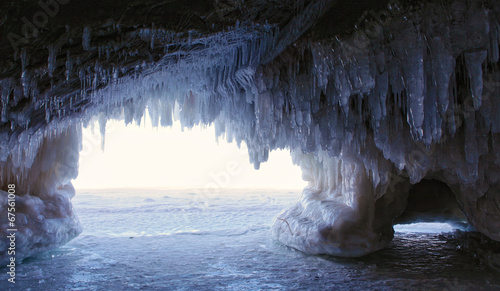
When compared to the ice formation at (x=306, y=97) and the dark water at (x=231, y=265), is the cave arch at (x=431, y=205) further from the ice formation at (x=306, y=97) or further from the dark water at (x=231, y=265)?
the ice formation at (x=306, y=97)

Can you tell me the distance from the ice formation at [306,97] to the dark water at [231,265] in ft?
1.58

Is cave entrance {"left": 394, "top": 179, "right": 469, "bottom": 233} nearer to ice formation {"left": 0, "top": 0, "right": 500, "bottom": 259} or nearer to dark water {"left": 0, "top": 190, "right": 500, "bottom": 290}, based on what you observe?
dark water {"left": 0, "top": 190, "right": 500, "bottom": 290}

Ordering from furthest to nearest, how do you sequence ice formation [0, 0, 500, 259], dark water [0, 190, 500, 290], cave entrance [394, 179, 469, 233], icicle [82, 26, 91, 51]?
cave entrance [394, 179, 469, 233] → dark water [0, 190, 500, 290] → ice formation [0, 0, 500, 259] → icicle [82, 26, 91, 51]

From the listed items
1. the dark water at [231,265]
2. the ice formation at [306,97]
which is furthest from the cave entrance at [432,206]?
the ice formation at [306,97]

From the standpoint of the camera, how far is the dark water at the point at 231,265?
4574mm

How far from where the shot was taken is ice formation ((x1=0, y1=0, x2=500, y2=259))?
11.3 ft

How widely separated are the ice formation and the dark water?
1.58ft

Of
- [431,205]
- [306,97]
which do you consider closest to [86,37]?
[306,97]

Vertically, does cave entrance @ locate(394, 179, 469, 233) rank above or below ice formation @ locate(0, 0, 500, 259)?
below

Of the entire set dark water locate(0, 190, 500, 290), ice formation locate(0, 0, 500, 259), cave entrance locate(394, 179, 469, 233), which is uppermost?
ice formation locate(0, 0, 500, 259)

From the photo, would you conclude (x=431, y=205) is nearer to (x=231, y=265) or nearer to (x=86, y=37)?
(x=231, y=265)

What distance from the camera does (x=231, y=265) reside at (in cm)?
552

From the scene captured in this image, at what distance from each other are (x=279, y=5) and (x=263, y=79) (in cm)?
122

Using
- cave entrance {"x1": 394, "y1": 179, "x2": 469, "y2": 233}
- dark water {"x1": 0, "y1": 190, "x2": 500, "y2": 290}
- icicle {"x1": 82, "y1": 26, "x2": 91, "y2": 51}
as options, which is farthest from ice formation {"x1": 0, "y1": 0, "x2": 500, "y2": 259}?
cave entrance {"x1": 394, "y1": 179, "x2": 469, "y2": 233}
